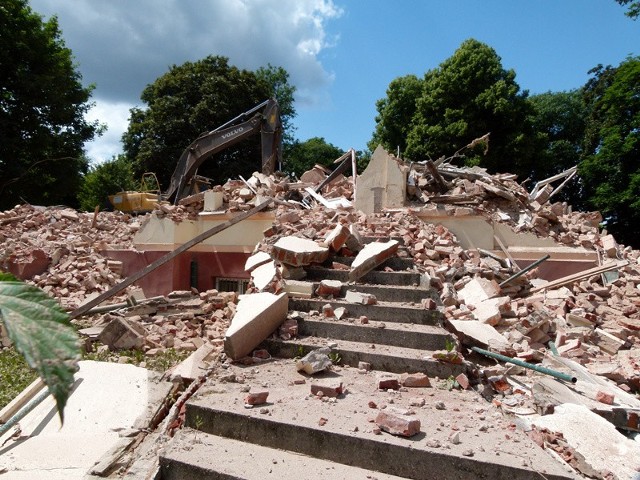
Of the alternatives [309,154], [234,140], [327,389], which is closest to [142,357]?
[327,389]

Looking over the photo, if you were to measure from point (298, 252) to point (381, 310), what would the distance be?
4.46ft

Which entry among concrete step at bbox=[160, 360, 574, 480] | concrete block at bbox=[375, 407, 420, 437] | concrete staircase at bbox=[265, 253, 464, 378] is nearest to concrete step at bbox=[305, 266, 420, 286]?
concrete staircase at bbox=[265, 253, 464, 378]

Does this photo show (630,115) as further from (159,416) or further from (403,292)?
(159,416)

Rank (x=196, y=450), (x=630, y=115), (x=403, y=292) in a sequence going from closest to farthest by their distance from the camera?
(x=196, y=450) → (x=403, y=292) → (x=630, y=115)

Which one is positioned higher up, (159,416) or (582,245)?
(582,245)

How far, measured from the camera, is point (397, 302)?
16.6 ft

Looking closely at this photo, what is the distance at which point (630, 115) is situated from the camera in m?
19.1

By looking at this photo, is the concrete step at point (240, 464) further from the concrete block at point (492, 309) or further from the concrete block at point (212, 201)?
the concrete block at point (212, 201)

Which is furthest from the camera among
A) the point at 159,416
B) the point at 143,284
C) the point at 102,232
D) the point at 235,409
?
the point at 102,232

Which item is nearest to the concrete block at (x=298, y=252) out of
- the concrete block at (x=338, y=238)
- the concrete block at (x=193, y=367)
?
the concrete block at (x=338, y=238)

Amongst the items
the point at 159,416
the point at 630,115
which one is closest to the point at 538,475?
the point at 159,416

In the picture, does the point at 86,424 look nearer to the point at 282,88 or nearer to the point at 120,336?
the point at 120,336

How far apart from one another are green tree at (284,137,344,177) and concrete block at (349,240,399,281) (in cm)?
2843

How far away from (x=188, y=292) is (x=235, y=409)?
502 cm
